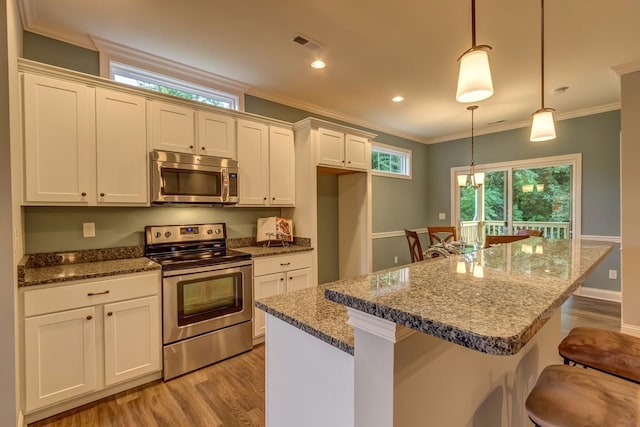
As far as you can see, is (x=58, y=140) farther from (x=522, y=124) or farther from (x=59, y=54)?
(x=522, y=124)

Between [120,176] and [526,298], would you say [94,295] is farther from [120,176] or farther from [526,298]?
[526,298]

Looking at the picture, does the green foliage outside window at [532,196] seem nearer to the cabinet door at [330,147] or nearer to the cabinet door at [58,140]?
the cabinet door at [330,147]

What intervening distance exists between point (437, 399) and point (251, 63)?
306 cm

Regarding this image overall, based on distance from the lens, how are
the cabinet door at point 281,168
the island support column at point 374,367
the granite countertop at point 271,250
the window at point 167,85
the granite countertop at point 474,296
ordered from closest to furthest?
1. the granite countertop at point 474,296
2. the island support column at point 374,367
3. the window at point 167,85
4. the granite countertop at point 271,250
5. the cabinet door at point 281,168

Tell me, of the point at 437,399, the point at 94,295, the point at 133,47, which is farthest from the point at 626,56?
the point at 94,295

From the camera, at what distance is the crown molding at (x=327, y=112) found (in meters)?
3.69

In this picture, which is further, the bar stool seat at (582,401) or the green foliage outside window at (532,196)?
the green foliage outside window at (532,196)

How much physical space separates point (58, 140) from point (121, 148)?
39 centimetres

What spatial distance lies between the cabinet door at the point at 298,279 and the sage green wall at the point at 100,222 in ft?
3.14

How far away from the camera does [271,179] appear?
3.42 metres

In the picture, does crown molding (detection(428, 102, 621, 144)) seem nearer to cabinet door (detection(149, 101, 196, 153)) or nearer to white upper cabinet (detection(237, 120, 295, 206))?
white upper cabinet (detection(237, 120, 295, 206))

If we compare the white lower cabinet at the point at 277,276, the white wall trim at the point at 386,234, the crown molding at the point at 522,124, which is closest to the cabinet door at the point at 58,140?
the white lower cabinet at the point at 277,276

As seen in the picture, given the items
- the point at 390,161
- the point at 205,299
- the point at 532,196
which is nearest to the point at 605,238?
the point at 532,196

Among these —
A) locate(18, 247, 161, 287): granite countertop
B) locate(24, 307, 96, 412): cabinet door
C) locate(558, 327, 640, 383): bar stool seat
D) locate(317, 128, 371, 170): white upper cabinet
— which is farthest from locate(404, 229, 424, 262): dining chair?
locate(24, 307, 96, 412): cabinet door
